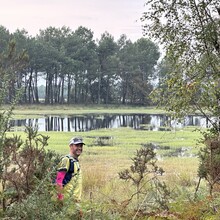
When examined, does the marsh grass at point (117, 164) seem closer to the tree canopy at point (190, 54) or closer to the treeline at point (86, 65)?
the tree canopy at point (190, 54)

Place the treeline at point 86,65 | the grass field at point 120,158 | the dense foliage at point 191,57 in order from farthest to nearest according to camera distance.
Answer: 1. the treeline at point 86,65
2. the grass field at point 120,158
3. the dense foliage at point 191,57

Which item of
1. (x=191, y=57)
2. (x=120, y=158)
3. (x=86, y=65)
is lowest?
(x=120, y=158)

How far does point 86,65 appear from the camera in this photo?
79688 millimetres

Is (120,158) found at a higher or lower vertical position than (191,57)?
lower

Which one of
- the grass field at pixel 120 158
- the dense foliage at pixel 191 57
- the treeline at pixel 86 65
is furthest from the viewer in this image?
the treeline at pixel 86 65

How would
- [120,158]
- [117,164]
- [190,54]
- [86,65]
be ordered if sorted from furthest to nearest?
[86,65]
[120,158]
[117,164]
[190,54]

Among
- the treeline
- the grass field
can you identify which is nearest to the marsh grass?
the grass field

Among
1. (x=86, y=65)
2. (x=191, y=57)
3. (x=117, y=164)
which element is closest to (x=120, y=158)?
(x=117, y=164)

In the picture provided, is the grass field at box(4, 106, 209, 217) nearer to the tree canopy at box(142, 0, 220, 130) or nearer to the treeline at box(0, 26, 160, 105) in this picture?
the tree canopy at box(142, 0, 220, 130)

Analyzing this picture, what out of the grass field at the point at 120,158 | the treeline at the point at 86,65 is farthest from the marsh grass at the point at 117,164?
the treeline at the point at 86,65

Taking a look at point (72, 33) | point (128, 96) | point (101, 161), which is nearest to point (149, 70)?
point (128, 96)

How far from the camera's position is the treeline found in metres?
74.8

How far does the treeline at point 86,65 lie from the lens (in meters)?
74.8

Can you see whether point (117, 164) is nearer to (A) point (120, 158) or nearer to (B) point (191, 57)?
(A) point (120, 158)
